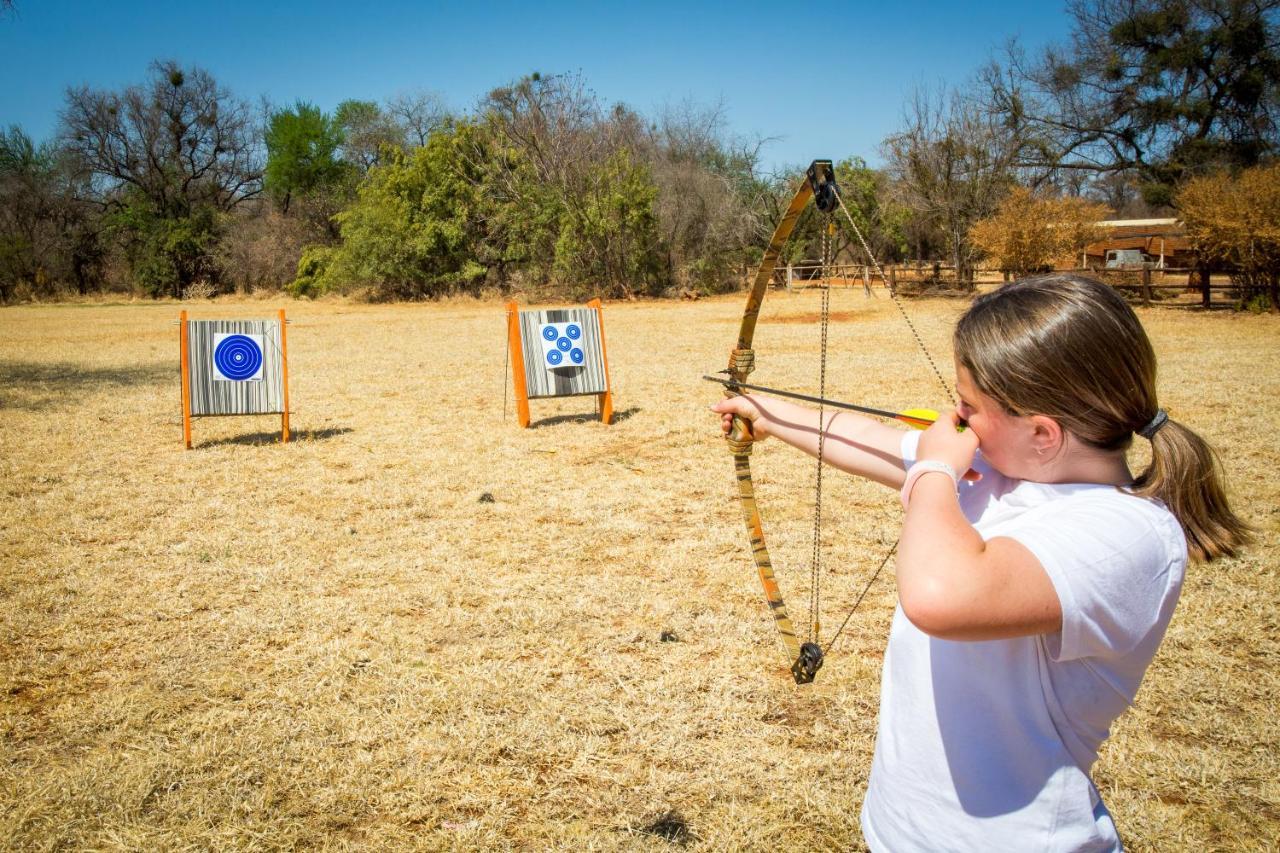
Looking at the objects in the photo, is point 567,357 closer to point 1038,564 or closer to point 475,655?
point 475,655

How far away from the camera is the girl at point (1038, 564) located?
3.13ft

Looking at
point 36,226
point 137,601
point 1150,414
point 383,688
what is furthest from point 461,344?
point 36,226

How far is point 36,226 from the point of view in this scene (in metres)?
33.4

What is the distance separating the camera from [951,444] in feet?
3.46

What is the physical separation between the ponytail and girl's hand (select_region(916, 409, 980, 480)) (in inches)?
8.5

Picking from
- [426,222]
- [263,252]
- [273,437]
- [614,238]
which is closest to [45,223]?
[263,252]

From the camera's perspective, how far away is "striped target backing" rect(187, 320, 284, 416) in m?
6.88

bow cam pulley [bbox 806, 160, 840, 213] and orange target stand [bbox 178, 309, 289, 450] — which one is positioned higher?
bow cam pulley [bbox 806, 160, 840, 213]

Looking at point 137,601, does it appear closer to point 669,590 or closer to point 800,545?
point 669,590

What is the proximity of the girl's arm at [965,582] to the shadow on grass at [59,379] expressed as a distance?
33.8ft

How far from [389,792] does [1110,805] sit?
2.06 metres

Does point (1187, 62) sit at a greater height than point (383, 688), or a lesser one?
greater

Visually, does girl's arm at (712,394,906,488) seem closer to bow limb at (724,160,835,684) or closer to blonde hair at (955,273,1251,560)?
bow limb at (724,160,835,684)

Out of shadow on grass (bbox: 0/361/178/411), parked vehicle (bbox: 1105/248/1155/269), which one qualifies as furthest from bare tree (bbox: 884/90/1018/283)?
shadow on grass (bbox: 0/361/178/411)
